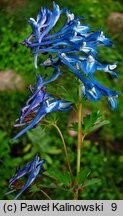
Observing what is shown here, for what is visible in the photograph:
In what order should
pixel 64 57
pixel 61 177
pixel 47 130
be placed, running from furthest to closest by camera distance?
pixel 47 130
pixel 61 177
pixel 64 57

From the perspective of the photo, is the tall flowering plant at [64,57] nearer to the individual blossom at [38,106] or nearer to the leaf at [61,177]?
the individual blossom at [38,106]

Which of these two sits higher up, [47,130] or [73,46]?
[73,46]

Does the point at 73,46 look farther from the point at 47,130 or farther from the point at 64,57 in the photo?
the point at 47,130

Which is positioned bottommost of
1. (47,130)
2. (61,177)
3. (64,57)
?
(47,130)

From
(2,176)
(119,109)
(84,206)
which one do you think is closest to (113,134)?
(119,109)

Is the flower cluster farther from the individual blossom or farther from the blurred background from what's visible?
the blurred background

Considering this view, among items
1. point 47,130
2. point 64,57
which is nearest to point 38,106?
point 64,57

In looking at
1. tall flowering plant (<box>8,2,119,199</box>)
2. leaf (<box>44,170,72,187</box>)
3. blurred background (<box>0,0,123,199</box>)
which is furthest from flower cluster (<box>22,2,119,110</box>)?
blurred background (<box>0,0,123,199</box>)

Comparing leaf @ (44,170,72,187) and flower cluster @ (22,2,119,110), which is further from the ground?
flower cluster @ (22,2,119,110)

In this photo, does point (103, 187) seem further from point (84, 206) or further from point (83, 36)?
point (83, 36)
